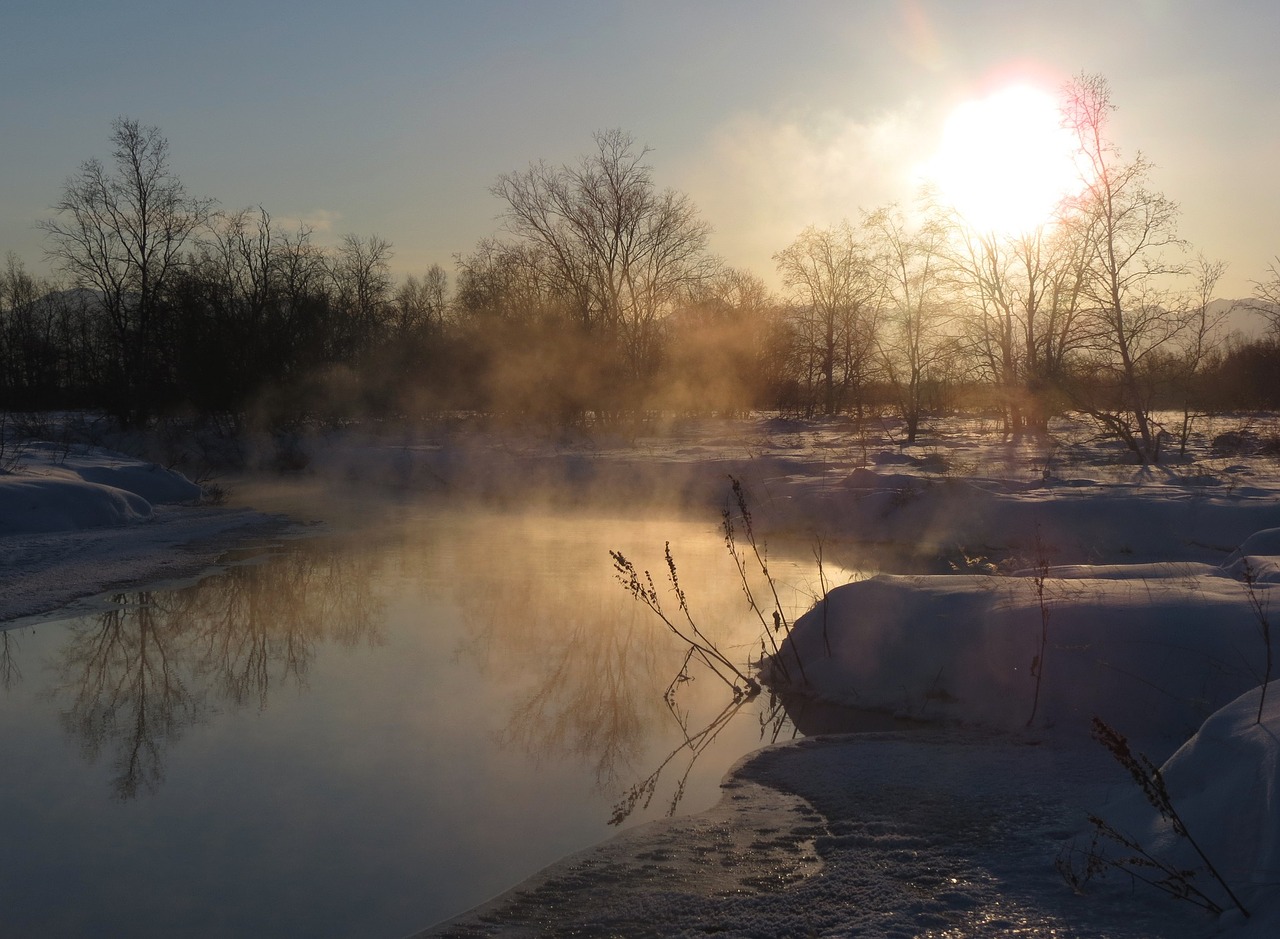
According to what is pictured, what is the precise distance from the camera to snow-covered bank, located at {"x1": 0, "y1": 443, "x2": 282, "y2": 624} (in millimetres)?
9008

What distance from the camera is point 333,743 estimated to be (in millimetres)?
5301

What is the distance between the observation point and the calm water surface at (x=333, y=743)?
3.73 metres

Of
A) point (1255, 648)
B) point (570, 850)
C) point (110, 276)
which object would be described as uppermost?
point (110, 276)

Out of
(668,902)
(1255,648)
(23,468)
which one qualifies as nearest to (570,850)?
(668,902)

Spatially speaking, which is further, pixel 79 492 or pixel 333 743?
pixel 79 492

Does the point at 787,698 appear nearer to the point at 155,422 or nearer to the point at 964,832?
the point at 964,832

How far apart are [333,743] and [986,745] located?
3689 millimetres

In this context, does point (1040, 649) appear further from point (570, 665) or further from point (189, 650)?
point (189, 650)

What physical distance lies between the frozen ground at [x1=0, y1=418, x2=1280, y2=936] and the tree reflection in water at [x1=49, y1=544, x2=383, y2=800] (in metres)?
0.92

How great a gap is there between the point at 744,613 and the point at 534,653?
224 centimetres

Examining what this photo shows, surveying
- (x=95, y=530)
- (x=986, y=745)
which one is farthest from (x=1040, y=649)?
(x=95, y=530)

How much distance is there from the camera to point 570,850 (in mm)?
4074

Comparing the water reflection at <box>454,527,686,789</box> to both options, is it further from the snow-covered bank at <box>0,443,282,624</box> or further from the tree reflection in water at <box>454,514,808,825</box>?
the snow-covered bank at <box>0,443,282,624</box>

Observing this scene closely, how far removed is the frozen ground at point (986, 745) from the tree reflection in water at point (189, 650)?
36.2 inches
